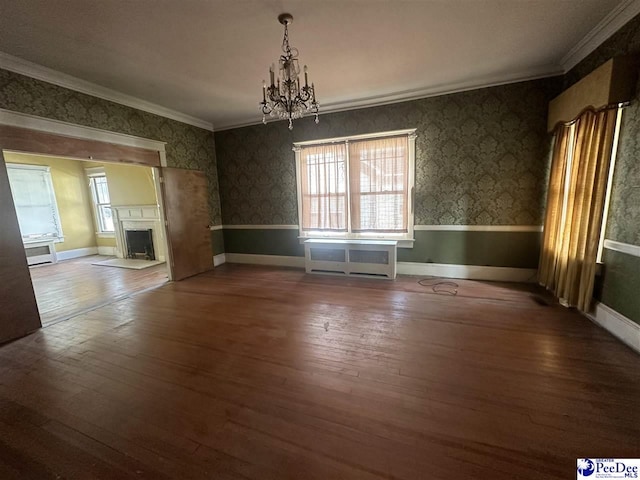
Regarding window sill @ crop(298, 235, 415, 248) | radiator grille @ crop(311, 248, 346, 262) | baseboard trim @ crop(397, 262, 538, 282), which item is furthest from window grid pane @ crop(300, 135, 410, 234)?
baseboard trim @ crop(397, 262, 538, 282)

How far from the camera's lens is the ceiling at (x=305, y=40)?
2.13 m

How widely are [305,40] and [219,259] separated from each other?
4492mm

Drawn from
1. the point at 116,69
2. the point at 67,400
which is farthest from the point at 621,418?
the point at 116,69

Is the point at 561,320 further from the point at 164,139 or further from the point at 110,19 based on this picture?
the point at 164,139

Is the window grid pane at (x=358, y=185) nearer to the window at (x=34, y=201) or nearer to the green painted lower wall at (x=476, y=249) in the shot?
the green painted lower wall at (x=476, y=249)

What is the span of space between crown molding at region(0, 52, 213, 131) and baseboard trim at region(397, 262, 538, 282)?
4.73 metres

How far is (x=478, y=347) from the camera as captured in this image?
232 cm

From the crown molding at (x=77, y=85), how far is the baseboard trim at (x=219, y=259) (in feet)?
8.84

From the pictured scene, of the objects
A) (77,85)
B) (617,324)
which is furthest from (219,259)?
(617,324)

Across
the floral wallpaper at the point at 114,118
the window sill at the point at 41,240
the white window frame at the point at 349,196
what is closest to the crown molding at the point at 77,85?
the floral wallpaper at the point at 114,118

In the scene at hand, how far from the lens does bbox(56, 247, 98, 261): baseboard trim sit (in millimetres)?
6795

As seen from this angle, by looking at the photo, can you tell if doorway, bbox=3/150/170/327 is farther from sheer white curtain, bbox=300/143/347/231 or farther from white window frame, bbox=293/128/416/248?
sheer white curtain, bbox=300/143/347/231

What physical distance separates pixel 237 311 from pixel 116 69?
124 inches

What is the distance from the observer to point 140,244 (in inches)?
254
